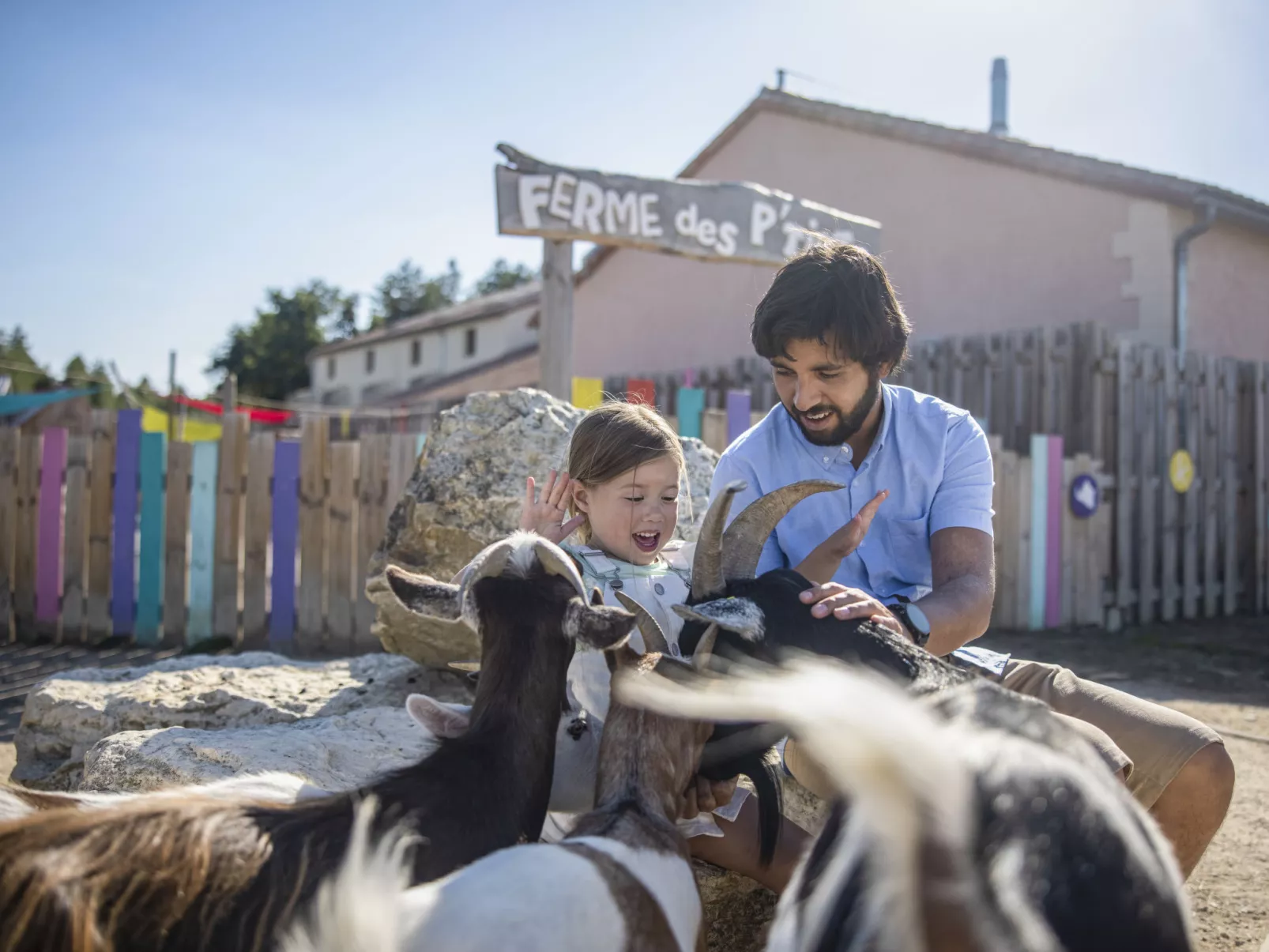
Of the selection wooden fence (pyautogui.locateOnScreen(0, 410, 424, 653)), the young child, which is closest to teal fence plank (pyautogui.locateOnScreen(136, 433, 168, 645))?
wooden fence (pyautogui.locateOnScreen(0, 410, 424, 653))

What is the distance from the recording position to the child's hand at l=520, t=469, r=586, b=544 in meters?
2.95

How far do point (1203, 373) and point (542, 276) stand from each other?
7649mm

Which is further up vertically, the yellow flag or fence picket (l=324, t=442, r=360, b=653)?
the yellow flag

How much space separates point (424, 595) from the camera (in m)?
2.57

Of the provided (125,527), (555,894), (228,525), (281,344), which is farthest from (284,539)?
(281,344)

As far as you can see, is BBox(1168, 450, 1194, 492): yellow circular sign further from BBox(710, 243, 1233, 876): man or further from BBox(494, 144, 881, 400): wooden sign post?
BBox(710, 243, 1233, 876): man

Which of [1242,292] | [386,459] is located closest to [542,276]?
[386,459]

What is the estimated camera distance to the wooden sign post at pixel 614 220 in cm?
663

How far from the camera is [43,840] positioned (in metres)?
1.71

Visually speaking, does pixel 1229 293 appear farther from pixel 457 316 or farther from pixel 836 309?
pixel 457 316

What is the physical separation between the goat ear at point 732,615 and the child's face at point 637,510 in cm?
59

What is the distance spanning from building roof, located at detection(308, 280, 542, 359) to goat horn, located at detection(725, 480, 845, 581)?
2890cm

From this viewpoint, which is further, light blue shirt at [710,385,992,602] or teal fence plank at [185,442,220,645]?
teal fence plank at [185,442,220,645]

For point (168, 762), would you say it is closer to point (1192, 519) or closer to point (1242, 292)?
point (1192, 519)
